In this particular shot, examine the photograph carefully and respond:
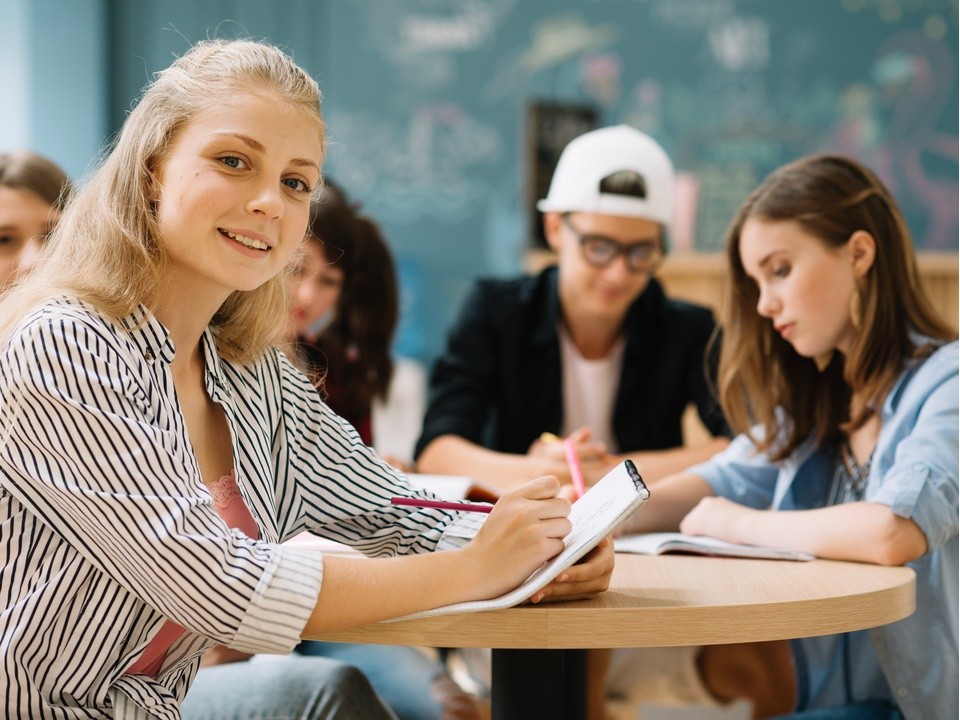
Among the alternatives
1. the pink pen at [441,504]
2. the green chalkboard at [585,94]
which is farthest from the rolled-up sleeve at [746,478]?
the green chalkboard at [585,94]

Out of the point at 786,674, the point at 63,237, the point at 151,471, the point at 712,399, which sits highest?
the point at 63,237

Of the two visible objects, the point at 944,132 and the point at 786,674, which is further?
the point at 944,132

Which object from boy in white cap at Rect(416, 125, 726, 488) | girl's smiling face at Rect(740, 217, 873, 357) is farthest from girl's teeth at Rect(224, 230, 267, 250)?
boy in white cap at Rect(416, 125, 726, 488)

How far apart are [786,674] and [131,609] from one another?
1.03m

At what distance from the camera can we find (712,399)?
2.36 metres

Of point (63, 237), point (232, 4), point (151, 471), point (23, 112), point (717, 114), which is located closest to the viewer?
point (151, 471)

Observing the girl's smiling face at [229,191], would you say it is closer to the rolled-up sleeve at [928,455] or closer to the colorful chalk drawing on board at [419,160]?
the rolled-up sleeve at [928,455]

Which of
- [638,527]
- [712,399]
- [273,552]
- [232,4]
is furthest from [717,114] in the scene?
[273,552]

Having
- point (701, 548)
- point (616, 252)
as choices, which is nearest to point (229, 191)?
point (701, 548)

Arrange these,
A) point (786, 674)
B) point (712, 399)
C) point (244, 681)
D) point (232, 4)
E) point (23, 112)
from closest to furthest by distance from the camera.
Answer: point (244, 681), point (786, 674), point (712, 399), point (23, 112), point (232, 4)

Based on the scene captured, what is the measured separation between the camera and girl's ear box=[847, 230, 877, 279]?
5.25 feet

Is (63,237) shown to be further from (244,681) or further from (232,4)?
(232,4)

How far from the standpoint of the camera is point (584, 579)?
1.08 m

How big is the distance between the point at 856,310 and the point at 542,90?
319 centimetres
